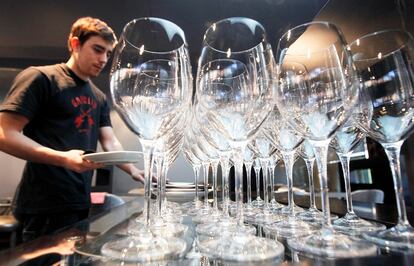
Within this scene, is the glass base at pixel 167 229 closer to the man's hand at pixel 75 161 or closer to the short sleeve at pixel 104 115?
the man's hand at pixel 75 161

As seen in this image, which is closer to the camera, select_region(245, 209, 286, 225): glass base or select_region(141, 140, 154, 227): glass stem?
select_region(141, 140, 154, 227): glass stem

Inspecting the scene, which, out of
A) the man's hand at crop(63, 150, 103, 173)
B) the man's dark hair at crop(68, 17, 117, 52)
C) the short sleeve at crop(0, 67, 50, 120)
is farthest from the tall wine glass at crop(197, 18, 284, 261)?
the man's dark hair at crop(68, 17, 117, 52)

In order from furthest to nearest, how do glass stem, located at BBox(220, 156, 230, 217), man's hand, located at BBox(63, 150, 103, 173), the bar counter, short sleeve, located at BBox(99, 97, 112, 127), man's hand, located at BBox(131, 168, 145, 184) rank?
short sleeve, located at BBox(99, 97, 112, 127) → man's hand, located at BBox(131, 168, 145, 184) → man's hand, located at BBox(63, 150, 103, 173) → glass stem, located at BBox(220, 156, 230, 217) → the bar counter

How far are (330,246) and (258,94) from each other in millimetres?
207

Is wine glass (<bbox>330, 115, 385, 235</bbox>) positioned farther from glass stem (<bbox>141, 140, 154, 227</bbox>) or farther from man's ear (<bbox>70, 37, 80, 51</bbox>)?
man's ear (<bbox>70, 37, 80, 51</bbox>)

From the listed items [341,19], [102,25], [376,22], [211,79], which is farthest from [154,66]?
[341,19]

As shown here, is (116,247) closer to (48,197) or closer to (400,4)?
(48,197)

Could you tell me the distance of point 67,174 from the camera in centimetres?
112

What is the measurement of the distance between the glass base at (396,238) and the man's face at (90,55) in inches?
47.5

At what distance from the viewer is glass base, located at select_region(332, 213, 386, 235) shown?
392mm

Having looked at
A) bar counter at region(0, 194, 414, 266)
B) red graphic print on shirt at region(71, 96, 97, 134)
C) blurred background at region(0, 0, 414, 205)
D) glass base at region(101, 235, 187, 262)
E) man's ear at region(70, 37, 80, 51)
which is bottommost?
bar counter at region(0, 194, 414, 266)

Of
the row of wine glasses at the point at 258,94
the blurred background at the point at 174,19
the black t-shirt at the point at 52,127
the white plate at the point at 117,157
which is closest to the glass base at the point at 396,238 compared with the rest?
the row of wine glasses at the point at 258,94

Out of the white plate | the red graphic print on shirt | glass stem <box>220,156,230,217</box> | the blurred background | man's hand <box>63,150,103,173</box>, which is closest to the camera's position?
glass stem <box>220,156,230,217</box>

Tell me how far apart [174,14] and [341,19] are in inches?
52.2
